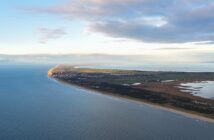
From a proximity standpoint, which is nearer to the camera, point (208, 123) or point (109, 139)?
point (109, 139)

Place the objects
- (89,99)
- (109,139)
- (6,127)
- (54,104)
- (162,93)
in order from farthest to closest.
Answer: (162,93) → (89,99) → (54,104) → (6,127) → (109,139)

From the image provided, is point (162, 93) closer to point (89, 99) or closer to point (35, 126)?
point (89, 99)

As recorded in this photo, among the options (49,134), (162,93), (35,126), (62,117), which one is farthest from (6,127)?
(162,93)

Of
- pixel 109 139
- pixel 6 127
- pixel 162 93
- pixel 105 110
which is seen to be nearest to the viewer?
pixel 109 139

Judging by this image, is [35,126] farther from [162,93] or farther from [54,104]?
[162,93]

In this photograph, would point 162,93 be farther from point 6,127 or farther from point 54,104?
point 6,127

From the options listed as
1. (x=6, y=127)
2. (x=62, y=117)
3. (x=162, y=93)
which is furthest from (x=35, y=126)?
(x=162, y=93)

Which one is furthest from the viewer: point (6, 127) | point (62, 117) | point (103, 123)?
point (62, 117)

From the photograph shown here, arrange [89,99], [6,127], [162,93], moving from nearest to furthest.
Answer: [6,127] → [89,99] → [162,93]

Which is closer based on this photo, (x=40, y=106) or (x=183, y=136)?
(x=183, y=136)
